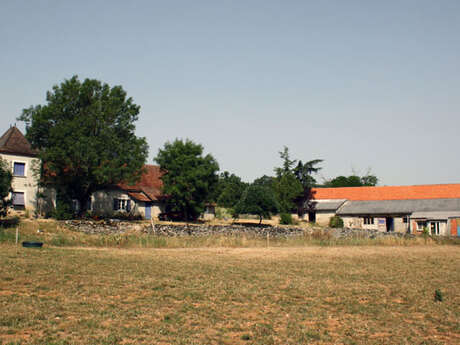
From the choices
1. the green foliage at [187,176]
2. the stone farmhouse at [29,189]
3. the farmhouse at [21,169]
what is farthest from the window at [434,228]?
the farmhouse at [21,169]

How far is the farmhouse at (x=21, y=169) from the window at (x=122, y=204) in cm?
1004

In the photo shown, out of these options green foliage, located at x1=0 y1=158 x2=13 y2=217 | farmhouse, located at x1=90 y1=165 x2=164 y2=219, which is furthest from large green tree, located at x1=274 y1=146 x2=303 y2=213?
green foliage, located at x1=0 y1=158 x2=13 y2=217

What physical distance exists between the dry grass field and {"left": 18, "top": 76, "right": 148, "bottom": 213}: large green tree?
23.5m

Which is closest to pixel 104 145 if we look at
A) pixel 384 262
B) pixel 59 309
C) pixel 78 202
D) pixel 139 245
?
pixel 78 202

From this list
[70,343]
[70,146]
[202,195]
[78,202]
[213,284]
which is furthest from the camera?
[202,195]

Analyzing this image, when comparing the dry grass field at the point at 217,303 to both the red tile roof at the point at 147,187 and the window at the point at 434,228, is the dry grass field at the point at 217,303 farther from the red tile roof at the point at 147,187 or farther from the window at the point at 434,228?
the window at the point at 434,228

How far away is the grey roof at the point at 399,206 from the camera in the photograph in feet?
203

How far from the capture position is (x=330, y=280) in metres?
17.8

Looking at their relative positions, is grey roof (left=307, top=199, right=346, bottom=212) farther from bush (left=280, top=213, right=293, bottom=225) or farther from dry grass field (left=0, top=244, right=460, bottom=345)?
dry grass field (left=0, top=244, right=460, bottom=345)

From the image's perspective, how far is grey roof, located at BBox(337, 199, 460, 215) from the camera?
62.0m

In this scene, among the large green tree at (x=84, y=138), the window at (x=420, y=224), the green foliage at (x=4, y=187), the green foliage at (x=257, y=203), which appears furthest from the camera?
the window at (x=420, y=224)

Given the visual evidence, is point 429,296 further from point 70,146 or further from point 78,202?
point 78,202

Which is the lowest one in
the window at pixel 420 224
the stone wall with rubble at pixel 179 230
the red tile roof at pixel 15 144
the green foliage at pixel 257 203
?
the stone wall with rubble at pixel 179 230

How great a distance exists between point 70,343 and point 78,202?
44.3 metres
